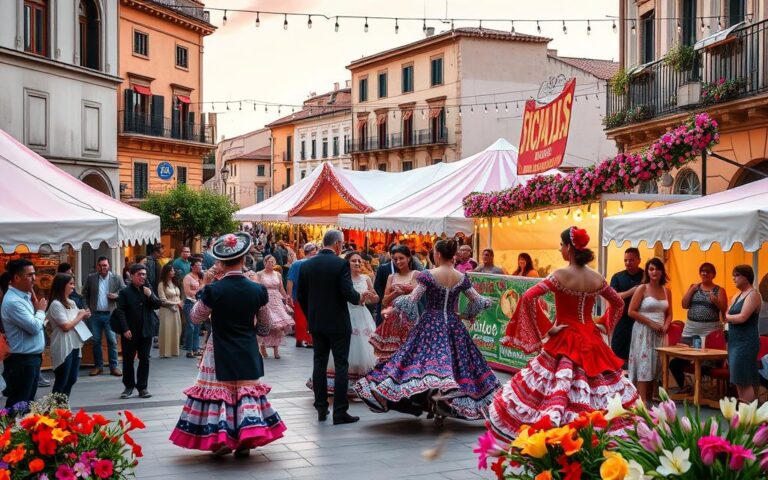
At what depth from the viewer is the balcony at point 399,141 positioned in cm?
5141

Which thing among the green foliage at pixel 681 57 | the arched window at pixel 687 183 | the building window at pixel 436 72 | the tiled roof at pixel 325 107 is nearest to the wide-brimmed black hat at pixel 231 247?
the green foliage at pixel 681 57

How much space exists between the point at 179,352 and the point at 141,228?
11.6 feet

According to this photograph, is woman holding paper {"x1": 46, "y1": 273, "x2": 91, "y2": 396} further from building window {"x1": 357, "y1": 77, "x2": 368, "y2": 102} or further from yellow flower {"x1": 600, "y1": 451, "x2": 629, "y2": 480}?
building window {"x1": 357, "y1": 77, "x2": 368, "y2": 102}

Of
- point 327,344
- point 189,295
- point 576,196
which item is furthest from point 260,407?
point 189,295

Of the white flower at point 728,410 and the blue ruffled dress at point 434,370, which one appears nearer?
the white flower at point 728,410

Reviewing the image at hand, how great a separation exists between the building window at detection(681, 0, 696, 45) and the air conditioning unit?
2494mm

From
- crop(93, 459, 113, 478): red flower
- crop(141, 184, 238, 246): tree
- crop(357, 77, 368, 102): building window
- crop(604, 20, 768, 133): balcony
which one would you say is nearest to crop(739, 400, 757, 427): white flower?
crop(93, 459, 113, 478): red flower

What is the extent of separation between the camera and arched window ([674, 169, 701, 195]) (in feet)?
62.3

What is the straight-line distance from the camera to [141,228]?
12070mm

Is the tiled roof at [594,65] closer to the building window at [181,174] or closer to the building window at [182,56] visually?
the building window at [182,56]

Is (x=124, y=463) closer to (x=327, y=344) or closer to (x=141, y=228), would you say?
(x=327, y=344)

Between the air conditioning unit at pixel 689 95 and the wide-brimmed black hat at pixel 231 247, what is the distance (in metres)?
12.0

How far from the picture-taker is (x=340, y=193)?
22688mm

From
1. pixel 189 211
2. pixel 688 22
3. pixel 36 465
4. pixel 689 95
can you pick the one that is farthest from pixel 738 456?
pixel 189 211
